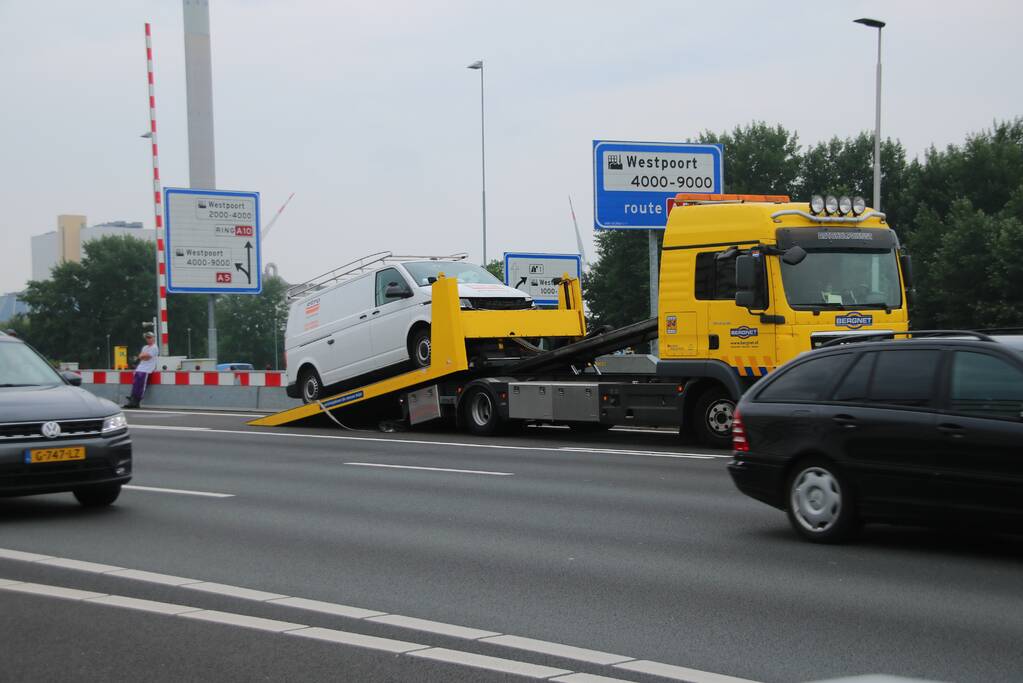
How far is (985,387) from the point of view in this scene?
27.4ft

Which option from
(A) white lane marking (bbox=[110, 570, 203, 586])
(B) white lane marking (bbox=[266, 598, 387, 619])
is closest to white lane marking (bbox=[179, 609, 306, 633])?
(B) white lane marking (bbox=[266, 598, 387, 619])

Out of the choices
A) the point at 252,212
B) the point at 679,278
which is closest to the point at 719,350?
the point at 679,278

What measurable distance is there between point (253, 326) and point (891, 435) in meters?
134

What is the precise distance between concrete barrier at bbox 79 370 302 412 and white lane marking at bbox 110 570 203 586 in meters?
18.8

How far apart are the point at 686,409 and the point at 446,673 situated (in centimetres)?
1123

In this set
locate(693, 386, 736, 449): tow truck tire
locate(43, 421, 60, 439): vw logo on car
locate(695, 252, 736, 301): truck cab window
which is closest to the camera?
locate(43, 421, 60, 439): vw logo on car

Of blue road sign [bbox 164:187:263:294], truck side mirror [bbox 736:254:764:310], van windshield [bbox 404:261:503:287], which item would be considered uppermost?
blue road sign [bbox 164:187:263:294]

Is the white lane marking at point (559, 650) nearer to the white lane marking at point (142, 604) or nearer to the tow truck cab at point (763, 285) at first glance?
the white lane marking at point (142, 604)

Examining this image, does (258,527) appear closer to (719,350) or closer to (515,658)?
(515,658)

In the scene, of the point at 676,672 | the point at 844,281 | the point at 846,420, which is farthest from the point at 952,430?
the point at 844,281

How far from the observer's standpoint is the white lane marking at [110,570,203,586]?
26.2 feet

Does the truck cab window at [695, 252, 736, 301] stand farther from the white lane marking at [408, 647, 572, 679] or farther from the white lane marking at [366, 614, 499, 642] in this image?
the white lane marking at [408, 647, 572, 679]

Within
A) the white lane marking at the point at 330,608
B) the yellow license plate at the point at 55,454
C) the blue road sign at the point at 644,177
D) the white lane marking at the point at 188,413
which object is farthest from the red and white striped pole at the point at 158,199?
the white lane marking at the point at 330,608

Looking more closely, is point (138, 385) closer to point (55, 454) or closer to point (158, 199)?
point (158, 199)
